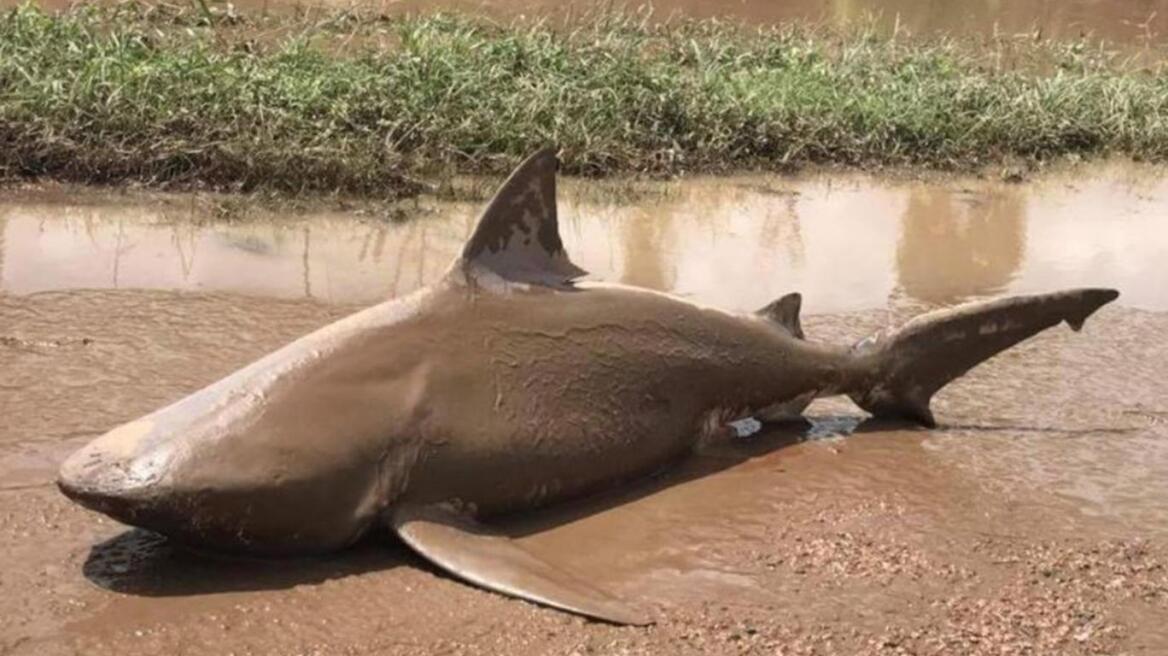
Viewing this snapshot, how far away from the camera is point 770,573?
4.92 m

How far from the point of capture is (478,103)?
33.6 ft

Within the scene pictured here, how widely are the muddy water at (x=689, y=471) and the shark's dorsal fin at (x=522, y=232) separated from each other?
83cm

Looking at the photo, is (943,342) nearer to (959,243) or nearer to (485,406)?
(485,406)

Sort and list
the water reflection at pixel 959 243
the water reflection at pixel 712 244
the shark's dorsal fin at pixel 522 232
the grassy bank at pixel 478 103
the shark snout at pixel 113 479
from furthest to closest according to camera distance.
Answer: the grassy bank at pixel 478 103 < the water reflection at pixel 959 243 < the water reflection at pixel 712 244 < the shark's dorsal fin at pixel 522 232 < the shark snout at pixel 113 479

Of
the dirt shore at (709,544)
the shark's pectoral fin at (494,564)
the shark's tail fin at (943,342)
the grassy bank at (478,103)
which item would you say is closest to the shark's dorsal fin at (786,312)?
the shark's tail fin at (943,342)

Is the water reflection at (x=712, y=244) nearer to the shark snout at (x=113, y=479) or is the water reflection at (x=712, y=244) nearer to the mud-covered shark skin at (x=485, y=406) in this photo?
the mud-covered shark skin at (x=485, y=406)

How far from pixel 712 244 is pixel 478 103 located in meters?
2.05

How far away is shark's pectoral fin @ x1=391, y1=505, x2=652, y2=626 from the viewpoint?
4461 millimetres

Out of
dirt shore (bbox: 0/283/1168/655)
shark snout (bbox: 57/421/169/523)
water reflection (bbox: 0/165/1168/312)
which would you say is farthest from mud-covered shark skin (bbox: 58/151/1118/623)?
water reflection (bbox: 0/165/1168/312)

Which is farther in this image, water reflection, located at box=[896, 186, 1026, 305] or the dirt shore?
water reflection, located at box=[896, 186, 1026, 305]

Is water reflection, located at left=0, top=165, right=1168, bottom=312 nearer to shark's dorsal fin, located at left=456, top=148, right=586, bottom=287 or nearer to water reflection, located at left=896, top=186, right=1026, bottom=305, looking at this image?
water reflection, located at left=896, top=186, right=1026, bottom=305

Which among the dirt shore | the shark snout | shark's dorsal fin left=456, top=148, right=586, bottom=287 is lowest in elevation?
the dirt shore

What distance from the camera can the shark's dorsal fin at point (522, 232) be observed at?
5066mm

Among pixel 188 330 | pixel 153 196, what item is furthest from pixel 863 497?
pixel 153 196
